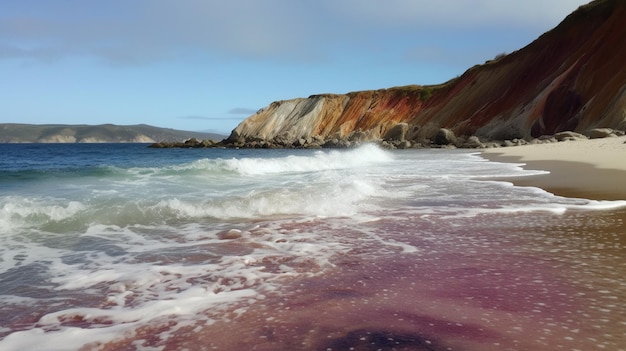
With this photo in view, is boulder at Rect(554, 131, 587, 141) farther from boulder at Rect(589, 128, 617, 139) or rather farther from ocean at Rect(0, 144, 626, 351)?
ocean at Rect(0, 144, 626, 351)

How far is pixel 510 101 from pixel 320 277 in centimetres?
5277

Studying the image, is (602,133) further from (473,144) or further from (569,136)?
(473,144)

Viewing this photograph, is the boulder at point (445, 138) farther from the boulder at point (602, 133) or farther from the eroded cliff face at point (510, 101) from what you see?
the boulder at point (602, 133)

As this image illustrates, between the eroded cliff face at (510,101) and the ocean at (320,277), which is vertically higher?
the eroded cliff face at (510,101)

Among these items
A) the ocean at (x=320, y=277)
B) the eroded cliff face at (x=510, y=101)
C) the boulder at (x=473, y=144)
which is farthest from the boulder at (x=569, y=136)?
the ocean at (x=320, y=277)

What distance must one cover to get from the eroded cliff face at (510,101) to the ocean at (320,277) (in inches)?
1184

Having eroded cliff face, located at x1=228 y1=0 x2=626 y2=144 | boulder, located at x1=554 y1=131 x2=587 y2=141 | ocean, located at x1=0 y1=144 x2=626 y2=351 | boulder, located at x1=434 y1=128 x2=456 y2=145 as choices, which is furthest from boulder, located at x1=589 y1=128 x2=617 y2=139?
ocean, located at x1=0 y1=144 x2=626 y2=351

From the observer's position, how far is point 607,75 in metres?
38.9

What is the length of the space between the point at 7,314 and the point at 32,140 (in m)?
217

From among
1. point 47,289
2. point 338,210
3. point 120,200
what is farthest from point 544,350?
point 120,200

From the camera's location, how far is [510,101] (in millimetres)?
52406

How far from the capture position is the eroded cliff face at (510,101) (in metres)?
39.8

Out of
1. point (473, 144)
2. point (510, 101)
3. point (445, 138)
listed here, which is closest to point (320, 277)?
point (473, 144)

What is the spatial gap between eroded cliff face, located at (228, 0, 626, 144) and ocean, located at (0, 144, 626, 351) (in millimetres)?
30063
